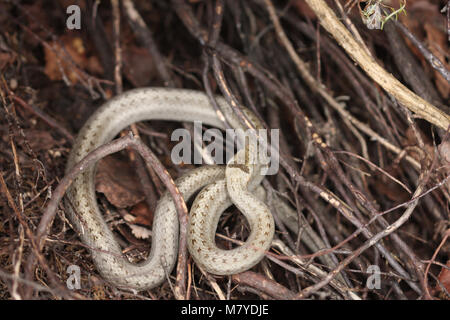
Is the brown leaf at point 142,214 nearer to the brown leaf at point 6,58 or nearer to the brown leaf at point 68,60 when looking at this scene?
the brown leaf at point 68,60

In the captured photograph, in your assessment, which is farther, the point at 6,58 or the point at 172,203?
the point at 6,58

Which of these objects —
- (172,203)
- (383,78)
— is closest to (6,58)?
(172,203)

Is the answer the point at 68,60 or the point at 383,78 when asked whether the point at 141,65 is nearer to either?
the point at 68,60

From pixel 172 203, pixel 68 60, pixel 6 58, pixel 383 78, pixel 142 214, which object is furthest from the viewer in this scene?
pixel 68 60

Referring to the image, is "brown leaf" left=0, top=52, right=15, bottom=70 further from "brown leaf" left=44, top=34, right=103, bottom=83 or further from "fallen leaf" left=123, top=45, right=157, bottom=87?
"fallen leaf" left=123, top=45, right=157, bottom=87

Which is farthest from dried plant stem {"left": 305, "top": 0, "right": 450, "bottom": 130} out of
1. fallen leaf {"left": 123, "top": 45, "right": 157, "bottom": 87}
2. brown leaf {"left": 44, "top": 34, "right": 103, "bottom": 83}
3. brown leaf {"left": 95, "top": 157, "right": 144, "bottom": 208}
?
brown leaf {"left": 44, "top": 34, "right": 103, "bottom": 83}

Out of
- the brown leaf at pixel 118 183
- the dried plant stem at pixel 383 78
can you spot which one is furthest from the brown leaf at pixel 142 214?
the dried plant stem at pixel 383 78

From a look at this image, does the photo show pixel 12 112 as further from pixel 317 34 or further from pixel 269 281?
pixel 317 34
